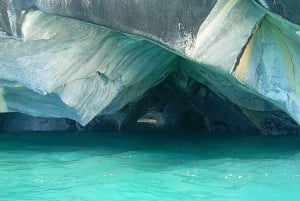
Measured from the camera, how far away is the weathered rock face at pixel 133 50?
16.8 feet

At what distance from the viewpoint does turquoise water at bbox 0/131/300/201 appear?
14.7 ft

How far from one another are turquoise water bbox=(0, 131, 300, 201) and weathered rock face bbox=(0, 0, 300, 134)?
0.64 m

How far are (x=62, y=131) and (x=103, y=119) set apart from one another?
85 centimetres

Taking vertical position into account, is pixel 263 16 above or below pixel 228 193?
above

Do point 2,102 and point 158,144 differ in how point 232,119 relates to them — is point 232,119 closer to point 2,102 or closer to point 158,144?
point 158,144

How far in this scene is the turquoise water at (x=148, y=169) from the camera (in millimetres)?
4469

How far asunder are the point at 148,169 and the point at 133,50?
1.73 meters

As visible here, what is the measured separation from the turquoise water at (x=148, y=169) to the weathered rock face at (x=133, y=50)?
64cm

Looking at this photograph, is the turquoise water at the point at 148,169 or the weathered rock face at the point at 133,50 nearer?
the turquoise water at the point at 148,169

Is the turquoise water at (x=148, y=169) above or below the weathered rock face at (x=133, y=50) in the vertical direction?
below

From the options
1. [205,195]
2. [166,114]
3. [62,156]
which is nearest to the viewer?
[205,195]

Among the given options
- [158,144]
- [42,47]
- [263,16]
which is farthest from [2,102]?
[263,16]

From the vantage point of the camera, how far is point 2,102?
7324 mm

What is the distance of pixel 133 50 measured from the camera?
6.51m
